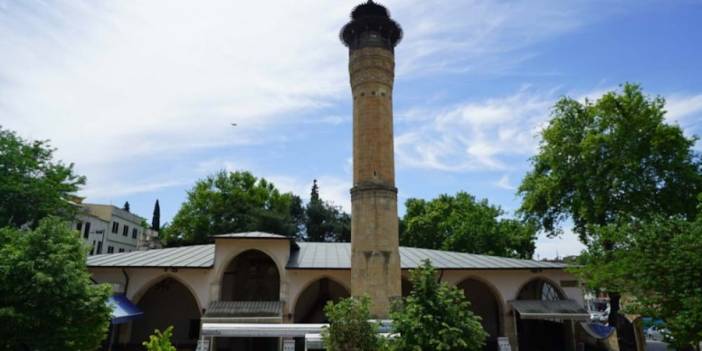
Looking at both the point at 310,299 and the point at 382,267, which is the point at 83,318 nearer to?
the point at 382,267

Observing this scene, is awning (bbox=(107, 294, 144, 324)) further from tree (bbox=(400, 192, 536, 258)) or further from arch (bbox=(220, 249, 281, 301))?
tree (bbox=(400, 192, 536, 258))

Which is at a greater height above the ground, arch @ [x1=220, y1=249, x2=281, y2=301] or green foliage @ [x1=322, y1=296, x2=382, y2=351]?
arch @ [x1=220, y1=249, x2=281, y2=301]

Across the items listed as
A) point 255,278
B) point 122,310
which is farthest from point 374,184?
point 122,310

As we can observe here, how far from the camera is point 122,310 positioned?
54.5 feet

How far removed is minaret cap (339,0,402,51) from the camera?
16.4 metres

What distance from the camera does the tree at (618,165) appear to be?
60.1 feet

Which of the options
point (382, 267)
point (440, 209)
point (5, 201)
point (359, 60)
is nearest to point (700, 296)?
point (382, 267)

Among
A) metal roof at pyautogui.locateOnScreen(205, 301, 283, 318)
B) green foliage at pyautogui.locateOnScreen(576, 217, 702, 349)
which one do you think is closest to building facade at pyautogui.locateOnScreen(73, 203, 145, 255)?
metal roof at pyautogui.locateOnScreen(205, 301, 283, 318)

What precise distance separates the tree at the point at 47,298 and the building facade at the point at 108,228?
967 inches

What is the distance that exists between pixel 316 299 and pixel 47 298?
1247 cm

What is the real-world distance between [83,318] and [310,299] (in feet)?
37.4

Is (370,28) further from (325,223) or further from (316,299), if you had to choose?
(325,223)

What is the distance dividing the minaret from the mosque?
38mm

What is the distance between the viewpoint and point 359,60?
53.2 ft
